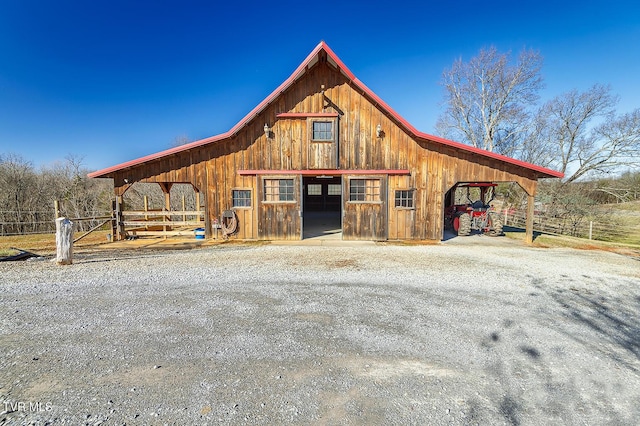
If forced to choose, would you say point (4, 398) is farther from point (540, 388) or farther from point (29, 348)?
point (540, 388)

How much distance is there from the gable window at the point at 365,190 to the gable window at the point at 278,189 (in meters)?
2.59

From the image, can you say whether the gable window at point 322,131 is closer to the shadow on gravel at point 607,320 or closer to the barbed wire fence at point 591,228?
the shadow on gravel at point 607,320

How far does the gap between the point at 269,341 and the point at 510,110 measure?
28702mm

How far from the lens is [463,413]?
2.40 metres

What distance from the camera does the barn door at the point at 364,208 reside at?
11.4 meters

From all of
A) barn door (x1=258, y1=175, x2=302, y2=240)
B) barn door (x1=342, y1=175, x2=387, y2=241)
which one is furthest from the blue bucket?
barn door (x1=342, y1=175, x2=387, y2=241)

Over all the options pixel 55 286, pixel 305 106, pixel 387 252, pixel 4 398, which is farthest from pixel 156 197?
pixel 4 398

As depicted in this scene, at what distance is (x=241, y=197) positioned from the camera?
11445mm

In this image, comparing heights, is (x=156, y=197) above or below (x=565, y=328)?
above

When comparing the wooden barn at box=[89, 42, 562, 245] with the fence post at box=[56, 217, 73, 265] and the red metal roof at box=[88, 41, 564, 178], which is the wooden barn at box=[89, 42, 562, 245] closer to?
the red metal roof at box=[88, 41, 564, 178]

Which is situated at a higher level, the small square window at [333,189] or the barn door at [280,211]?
the small square window at [333,189]

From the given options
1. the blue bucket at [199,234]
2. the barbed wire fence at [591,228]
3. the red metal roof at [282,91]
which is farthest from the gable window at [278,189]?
the barbed wire fence at [591,228]

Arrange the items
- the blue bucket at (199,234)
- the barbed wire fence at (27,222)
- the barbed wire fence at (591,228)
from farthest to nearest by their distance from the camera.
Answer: the barbed wire fence at (27,222), the barbed wire fence at (591,228), the blue bucket at (199,234)

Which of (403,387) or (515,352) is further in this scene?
(515,352)
